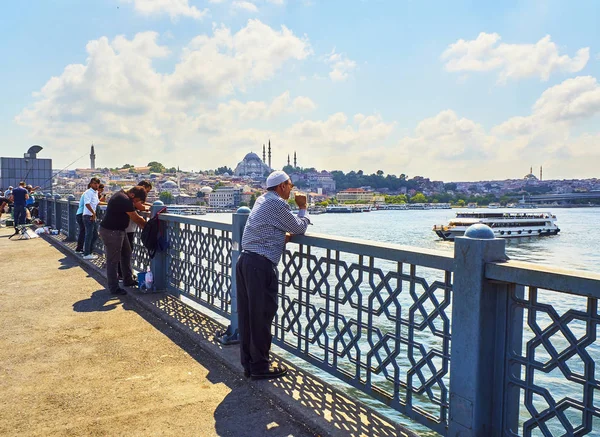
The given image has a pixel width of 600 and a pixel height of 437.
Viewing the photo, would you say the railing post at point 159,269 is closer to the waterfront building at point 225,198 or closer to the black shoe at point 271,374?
the black shoe at point 271,374

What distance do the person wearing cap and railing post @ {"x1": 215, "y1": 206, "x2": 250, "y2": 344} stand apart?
2.41 ft

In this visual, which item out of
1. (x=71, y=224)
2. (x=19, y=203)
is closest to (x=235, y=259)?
(x=71, y=224)

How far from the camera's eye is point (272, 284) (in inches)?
148

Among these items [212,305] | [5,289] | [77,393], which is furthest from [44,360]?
[5,289]

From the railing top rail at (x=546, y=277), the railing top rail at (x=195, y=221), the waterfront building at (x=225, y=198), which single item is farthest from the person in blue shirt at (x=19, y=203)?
the waterfront building at (x=225, y=198)

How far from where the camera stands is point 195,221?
592 centimetres

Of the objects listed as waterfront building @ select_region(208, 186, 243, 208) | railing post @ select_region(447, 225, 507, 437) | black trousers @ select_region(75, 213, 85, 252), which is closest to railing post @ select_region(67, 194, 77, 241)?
black trousers @ select_region(75, 213, 85, 252)

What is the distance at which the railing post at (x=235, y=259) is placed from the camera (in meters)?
4.59

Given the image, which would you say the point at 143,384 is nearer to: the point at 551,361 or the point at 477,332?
the point at 477,332

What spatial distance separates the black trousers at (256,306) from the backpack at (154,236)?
3.27 m

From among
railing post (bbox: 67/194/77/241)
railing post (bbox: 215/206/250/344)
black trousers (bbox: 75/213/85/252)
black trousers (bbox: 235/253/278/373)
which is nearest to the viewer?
black trousers (bbox: 235/253/278/373)

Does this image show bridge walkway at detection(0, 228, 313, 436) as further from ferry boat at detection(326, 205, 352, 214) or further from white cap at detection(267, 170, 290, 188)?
ferry boat at detection(326, 205, 352, 214)

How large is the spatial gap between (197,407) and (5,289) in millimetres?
5423

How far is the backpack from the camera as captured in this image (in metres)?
6.81
